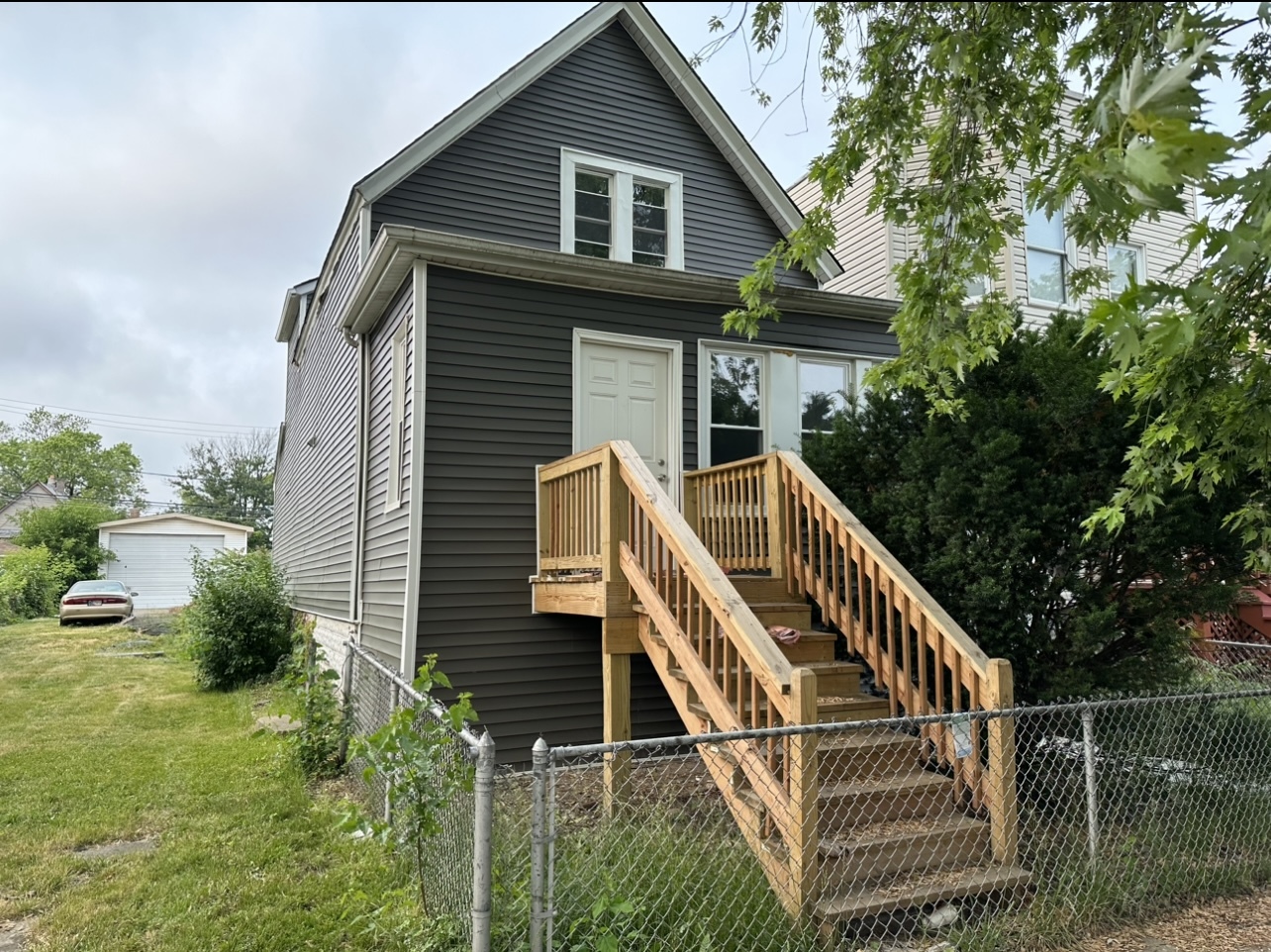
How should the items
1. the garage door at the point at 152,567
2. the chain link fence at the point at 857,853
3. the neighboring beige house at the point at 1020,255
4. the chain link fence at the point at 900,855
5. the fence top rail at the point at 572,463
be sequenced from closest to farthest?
the chain link fence at the point at 857,853 → the chain link fence at the point at 900,855 → the fence top rail at the point at 572,463 → the neighboring beige house at the point at 1020,255 → the garage door at the point at 152,567

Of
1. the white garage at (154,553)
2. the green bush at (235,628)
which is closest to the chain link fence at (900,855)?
the green bush at (235,628)

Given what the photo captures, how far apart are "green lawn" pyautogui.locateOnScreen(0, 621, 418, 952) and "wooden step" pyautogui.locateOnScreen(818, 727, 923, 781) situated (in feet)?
7.61

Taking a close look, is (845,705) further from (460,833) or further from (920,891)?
(460,833)

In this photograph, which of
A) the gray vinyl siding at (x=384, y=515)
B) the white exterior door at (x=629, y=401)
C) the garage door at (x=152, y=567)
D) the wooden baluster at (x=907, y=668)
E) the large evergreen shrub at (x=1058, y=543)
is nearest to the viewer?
the wooden baluster at (x=907, y=668)

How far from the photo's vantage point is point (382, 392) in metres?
8.07

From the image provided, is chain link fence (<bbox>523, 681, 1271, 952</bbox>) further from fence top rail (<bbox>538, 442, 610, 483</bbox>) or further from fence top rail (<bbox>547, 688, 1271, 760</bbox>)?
fence top rail (<bbox>538, 442, 610, 483</bbox>)

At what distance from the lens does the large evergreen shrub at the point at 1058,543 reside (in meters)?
4.91

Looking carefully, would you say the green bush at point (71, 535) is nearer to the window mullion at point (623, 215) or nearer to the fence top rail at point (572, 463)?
the window mullion at point (623, 215)

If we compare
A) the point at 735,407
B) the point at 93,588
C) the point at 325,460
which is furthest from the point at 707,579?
the point at 93,588

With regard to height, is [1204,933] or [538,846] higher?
[538,846]

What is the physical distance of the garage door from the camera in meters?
28.9

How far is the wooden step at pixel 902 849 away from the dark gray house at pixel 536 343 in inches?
135

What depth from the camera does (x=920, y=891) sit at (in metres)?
3.57

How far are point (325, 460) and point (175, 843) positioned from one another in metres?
7.40
